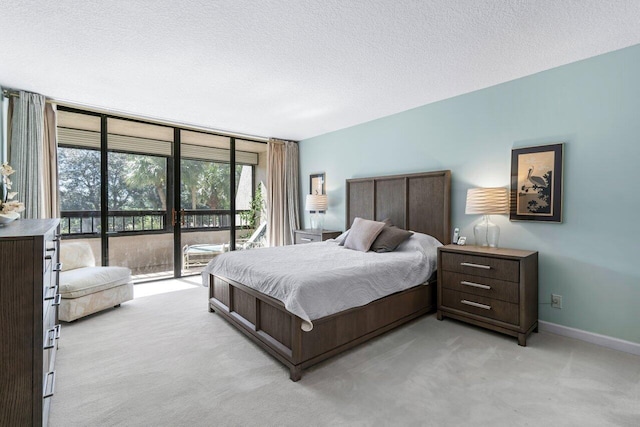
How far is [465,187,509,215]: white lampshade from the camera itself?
288 centimetres

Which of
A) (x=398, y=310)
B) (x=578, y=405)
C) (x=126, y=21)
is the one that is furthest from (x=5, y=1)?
(x=578, y=405)

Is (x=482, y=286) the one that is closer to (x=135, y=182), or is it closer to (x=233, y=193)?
(x=233, y=193)

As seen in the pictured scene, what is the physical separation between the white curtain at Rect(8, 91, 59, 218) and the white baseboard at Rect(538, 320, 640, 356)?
18.3 ft

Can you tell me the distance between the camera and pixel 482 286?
2740mm

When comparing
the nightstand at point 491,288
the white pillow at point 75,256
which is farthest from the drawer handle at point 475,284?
the white pillow at point 75,256

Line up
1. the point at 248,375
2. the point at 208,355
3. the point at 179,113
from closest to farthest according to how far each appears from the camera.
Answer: the point at 248,375 < the point at 208,355 < the point at 179,113

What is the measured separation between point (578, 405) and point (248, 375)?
209 cm

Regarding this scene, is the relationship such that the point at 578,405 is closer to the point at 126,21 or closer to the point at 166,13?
the point at 166,13

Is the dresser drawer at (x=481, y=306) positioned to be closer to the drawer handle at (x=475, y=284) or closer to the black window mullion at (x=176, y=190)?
the drawer handle at (x=475, y=284)

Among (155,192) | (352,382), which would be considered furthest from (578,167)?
(155,192)

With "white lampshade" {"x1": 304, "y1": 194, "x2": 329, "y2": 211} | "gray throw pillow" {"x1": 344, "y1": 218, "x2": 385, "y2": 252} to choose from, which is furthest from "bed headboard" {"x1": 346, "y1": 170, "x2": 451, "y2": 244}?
"white lampshade" {"x1": 304, "y1": 194, "x2": 329, "y2": 211}

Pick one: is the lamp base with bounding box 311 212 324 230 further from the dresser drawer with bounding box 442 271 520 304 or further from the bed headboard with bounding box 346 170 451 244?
the dresser drawer with bounding box 442 271 520 304

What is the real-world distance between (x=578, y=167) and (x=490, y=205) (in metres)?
0.78

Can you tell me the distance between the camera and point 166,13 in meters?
1.96
